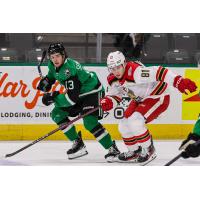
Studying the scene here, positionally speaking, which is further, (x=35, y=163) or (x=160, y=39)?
(x=160, y=39)

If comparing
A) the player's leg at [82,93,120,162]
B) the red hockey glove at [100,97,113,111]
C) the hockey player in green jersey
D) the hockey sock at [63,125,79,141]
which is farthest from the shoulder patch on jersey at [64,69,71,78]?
the hockey sock at [63,125,79,141]

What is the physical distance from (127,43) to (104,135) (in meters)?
0.92

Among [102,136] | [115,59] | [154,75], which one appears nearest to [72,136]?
[102,136]

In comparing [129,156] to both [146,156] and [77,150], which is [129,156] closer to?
[146,156]

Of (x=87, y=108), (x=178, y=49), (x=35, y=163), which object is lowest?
(x=35, y=163)

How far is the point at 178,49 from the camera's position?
24.4ft

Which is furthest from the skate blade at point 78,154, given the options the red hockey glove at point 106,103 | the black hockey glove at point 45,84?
the black hockey glove at point 45,84

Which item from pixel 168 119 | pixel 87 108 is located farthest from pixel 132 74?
pixel 168 119

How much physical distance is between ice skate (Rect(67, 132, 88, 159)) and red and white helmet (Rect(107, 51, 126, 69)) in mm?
714

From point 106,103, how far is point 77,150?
50 cm

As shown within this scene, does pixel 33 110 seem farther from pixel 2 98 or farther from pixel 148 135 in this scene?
pixel 148 135

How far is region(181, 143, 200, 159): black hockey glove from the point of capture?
618 cm

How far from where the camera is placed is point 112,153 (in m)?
6.87

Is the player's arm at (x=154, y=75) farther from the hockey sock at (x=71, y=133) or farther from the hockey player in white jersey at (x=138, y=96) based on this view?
the hockey sock at (x=71, y=133)
